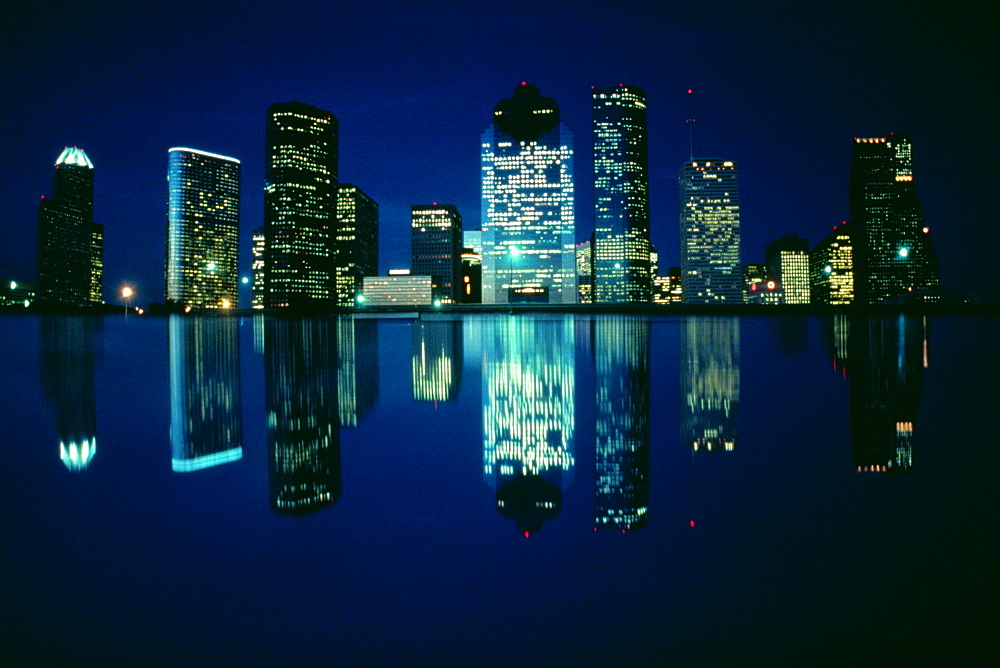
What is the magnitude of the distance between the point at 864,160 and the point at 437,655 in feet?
746

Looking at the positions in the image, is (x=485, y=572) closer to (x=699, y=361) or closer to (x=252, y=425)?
(x=252, y=425)

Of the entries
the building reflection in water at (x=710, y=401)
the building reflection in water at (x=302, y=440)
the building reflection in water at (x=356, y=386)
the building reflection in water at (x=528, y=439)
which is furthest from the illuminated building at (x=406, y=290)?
the building reflection in water at (x=528, y=439)

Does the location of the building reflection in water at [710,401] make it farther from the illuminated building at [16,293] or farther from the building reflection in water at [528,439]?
the illuminated building at [16,293]

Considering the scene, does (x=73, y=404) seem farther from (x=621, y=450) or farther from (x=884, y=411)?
(x=884, y=411)

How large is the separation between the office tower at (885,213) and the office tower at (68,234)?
23348cm

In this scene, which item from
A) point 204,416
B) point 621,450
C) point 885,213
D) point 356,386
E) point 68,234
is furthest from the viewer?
point 885,213

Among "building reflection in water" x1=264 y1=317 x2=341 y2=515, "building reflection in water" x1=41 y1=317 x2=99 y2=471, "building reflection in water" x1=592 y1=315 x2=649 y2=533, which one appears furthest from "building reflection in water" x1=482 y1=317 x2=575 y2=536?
"building reflection in water" x1=41 y1=317 x2=99 y2=471

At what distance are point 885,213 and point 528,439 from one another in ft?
741

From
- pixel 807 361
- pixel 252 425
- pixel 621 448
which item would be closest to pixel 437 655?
pixel 621 448

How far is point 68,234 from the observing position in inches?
6708

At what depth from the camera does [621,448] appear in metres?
5.55

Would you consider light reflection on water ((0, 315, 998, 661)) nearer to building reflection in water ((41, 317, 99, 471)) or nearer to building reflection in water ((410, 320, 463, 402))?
building reflection in water ((41, 317, 99, 471))

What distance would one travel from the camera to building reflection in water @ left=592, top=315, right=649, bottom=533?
151 inches

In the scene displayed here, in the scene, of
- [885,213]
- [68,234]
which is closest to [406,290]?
[68,234]
